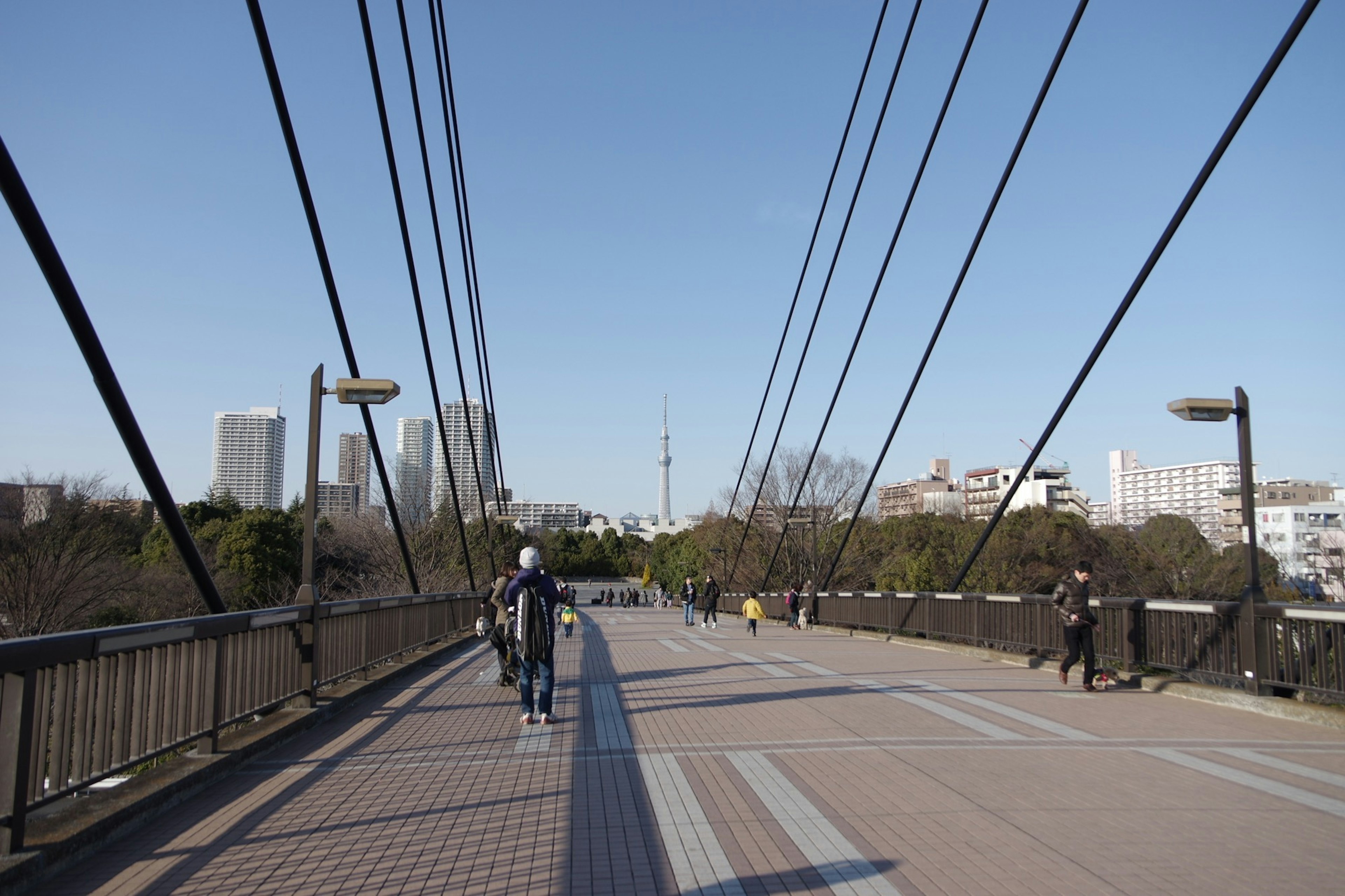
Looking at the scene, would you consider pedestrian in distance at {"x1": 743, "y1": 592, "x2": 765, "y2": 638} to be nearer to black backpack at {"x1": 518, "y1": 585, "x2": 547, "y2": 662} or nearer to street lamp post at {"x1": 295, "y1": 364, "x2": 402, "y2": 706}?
street lamp post at {"x1": 295, "y1": 364, "x2": 402, "y2": 706}

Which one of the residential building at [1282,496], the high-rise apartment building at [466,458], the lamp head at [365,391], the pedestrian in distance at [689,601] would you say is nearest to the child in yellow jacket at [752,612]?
the pedestrian in distance at [689,601]

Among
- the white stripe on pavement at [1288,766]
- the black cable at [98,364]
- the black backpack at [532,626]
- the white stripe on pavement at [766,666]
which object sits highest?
the black cable at [98,364]

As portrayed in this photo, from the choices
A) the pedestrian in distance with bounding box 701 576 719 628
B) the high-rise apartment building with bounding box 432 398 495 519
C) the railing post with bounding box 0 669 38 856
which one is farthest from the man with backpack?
the pedestrian in distance with bounding box 701 576 719 628

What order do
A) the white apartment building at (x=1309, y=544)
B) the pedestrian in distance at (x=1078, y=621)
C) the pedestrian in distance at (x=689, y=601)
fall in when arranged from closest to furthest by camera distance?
the pedestrian in distance at (x=1078, y=621) < the pedestrian in distance at (x=689, y=601) < the white apartment building at (x=1309, y=544)

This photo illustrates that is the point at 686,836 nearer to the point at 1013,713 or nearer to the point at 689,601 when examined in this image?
the point at 1013,713

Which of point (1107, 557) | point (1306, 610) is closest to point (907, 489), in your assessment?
point (1107, 557)

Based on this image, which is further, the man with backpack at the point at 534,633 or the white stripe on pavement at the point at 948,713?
the man with backpack at the point at 534,633

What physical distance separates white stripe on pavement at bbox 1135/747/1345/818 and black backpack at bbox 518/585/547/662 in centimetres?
479

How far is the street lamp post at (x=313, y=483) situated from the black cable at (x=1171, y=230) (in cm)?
860

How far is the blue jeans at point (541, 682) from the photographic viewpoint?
8734 millimetres

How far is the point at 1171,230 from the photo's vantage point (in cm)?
1195

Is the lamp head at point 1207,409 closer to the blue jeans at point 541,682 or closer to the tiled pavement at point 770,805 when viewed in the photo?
the tiled pavement at point 770,805

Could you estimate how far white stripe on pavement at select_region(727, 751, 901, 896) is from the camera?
427 centimetres

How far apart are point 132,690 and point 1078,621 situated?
9.57m
